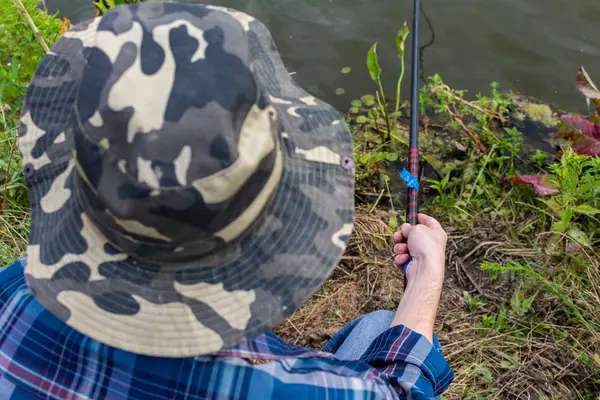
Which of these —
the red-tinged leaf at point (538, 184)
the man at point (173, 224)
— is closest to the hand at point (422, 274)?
the man at point (173, 224)

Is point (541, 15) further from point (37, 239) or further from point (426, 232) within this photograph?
point (37, 239)

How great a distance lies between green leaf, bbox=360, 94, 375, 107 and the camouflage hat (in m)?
2.13

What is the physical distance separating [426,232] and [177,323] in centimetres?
93

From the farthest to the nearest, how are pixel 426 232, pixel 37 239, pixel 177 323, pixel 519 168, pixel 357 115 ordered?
pixel 357 115 → pixel 519 168 → pixel 426 232 → pixel 37 239 → pixel 177 323

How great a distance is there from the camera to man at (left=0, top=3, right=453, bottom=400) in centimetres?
83

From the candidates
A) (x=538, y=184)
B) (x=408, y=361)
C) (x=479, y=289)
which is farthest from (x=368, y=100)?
(x=408, y=361)

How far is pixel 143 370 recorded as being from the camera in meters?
0.98

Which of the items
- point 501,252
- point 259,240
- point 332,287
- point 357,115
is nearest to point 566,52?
point 357,115

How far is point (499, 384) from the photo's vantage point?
6.68 feet

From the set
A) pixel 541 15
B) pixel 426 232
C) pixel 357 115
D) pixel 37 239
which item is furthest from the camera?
pixel 541 15

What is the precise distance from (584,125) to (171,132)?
224 cm

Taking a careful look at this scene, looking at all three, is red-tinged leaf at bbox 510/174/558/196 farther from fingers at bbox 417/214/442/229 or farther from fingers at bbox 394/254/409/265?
fingers at bbox 394/254/409/265

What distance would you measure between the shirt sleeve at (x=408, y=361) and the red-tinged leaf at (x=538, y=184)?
137cm

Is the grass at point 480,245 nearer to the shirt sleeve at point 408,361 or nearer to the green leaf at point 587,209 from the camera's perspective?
the green leaf at point 587,209
